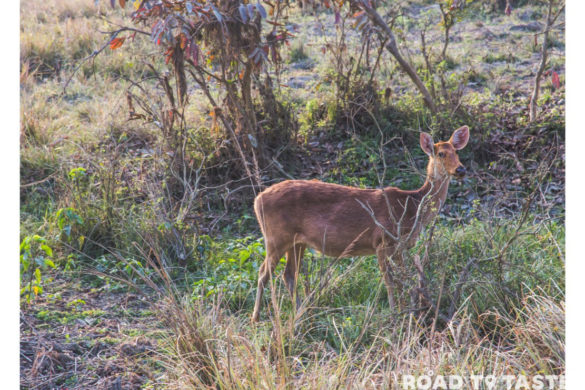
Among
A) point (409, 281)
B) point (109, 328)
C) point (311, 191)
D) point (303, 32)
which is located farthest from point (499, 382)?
point (303, 32)

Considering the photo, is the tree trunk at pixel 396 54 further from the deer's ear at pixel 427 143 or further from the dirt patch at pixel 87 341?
the dirt patch at pixel 87 341

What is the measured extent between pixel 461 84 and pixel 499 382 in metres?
5.79

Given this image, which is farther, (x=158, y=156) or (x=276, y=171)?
(x=276, y=171)

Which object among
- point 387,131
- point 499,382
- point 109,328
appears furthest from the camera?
point 387,131

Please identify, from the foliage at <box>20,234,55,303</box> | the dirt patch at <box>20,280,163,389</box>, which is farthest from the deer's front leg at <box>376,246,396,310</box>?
the foliage at <box>20,234,55,303</box>

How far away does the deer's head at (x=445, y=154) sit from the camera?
212 inches

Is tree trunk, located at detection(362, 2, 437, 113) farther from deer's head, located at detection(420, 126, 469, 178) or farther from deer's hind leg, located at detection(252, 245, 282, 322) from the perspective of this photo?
deer's hind leg, located at detection(252, 245, 282, 322)

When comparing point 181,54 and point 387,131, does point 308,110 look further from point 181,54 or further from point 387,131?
point 181,54

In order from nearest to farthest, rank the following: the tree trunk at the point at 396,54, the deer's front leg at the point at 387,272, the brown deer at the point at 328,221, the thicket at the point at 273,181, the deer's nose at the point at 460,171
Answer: the thicket at the point at 273,181
the deer's front leg at the point at 387,272
the brown deer at the point at 328,221
the deer's nose at the point at 460,171
the tree trunk at the point at 396,54

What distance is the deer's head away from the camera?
5.38 m

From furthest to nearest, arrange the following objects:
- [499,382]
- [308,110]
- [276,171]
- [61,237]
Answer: [308,110] < [276,171] < [61,237] < [499,382]

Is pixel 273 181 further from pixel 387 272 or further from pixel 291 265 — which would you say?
pixel 387 272

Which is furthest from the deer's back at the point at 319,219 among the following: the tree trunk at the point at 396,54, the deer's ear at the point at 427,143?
the tree trunk at the point at 396,54

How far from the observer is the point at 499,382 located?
3.52 meters
